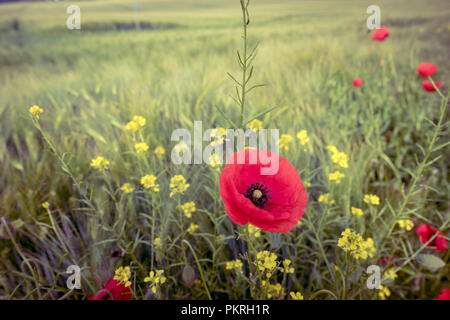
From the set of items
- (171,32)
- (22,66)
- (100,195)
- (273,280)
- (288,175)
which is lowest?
(273,280)

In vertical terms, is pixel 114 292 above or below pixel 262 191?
below

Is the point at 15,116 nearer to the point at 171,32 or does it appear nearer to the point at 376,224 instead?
the point at 171,32

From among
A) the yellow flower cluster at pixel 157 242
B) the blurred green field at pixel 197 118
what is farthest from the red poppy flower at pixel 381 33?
the yellow flower cluster at pixel 157 242

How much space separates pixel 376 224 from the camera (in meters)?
0.71

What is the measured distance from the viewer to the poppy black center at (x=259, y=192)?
15.9 inches

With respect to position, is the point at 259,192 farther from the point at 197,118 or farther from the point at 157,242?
the point at 197,118

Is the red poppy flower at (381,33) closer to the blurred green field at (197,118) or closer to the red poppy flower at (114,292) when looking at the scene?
the blurred green field at (197,118)

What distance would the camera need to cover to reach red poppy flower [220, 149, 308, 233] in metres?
0.33

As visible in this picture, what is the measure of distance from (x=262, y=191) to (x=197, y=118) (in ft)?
1.72

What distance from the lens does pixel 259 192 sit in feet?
1.31

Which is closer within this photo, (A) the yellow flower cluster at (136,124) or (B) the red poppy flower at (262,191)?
(B) the red poppy flower at (262,191)

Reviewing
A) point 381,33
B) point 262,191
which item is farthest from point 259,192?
point 381,33
